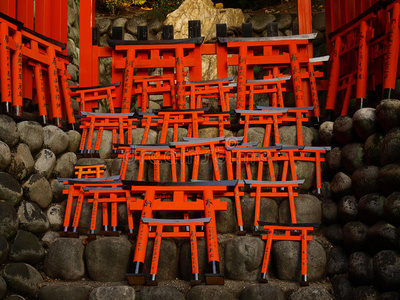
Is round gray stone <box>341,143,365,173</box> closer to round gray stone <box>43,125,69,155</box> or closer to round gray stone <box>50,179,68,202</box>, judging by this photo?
round gray stone <box>50,179,68,202</box>

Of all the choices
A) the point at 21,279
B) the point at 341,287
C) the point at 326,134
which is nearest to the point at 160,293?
the point at 21,279

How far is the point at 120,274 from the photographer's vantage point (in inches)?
199

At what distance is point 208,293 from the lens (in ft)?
15.1

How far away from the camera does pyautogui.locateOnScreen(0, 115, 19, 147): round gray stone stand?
5.39 m

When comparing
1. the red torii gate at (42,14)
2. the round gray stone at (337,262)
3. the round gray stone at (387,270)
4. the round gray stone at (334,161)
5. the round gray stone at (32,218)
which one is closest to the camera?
the round gray stone at (387,270)

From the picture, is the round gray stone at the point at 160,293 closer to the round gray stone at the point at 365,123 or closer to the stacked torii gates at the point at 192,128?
the stacked torii gates at the point at 192,128

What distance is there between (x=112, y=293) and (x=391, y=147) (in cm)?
326

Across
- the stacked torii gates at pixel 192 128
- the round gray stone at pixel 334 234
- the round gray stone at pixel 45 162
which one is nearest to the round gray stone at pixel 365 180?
the round gray stone at pixel 334 234

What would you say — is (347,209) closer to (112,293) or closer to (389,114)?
(389,114)

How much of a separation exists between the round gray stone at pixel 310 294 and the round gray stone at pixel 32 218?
9.80 ft

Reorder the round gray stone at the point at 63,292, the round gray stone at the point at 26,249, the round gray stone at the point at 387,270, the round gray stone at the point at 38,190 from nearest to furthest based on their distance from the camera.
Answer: the round gray stone at the point at 387,270 < the round gray stone at the point at 63,292 < the round gray stone at the point at 26,249 < the round gray stone at the point at 38,190

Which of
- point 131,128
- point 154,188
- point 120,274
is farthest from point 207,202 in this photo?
point 131,128

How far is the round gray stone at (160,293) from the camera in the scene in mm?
4602

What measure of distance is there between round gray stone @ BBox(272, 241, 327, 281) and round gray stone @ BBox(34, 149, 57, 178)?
305 cm
